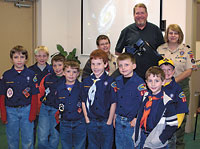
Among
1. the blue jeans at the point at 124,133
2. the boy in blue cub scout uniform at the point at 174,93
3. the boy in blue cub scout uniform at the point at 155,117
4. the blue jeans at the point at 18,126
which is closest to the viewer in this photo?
the boy in blue cub scout uniform at the point at 155,117

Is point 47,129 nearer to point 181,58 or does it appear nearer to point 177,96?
point 177,96

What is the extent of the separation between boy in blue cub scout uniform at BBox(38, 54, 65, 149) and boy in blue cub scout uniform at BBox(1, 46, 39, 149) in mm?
168

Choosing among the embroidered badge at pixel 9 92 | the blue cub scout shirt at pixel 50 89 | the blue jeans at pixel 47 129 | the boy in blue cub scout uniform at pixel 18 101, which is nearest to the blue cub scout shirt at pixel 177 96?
the blue cub scout shirt at pixel 50 89

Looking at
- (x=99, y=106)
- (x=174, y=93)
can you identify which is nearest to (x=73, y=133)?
(x=99, y=106)

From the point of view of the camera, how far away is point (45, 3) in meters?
5.59

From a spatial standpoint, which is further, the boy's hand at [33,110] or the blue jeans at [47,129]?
the blue jeans at [47,129]

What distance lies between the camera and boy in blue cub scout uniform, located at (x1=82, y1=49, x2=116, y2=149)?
251 centimetres

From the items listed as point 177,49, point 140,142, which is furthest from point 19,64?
point 177,49

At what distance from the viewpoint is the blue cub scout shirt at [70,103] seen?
261cm

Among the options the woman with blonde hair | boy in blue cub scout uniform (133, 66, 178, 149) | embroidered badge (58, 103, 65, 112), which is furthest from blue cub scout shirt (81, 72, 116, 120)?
the woman with blonde hair

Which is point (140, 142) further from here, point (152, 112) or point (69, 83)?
point (69, 83)

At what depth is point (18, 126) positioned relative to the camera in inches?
110

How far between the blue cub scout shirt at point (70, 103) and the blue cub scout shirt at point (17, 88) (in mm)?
398

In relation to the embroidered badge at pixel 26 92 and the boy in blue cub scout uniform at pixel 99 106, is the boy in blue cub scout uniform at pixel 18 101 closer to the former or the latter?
the embroidered badge at pixel 26 92
